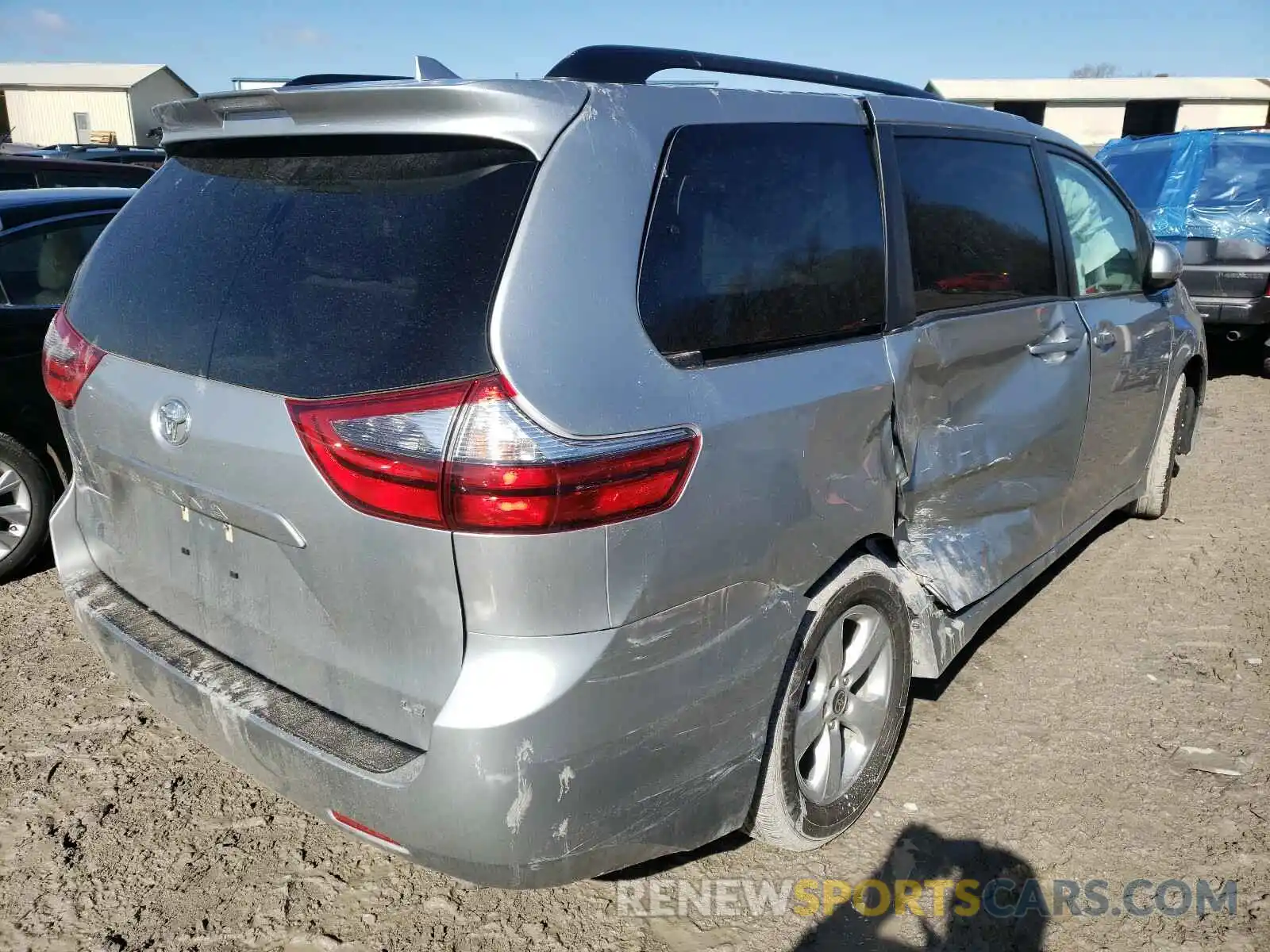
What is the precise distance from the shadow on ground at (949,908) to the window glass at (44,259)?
3901 millimetres

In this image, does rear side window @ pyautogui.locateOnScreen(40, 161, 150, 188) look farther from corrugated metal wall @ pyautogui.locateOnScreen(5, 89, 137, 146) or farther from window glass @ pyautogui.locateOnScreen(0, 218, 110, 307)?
corrugated metal wall @ pyautogui.locateOnScreen(5, 89, 137, 146)

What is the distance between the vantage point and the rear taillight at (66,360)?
7.67ft

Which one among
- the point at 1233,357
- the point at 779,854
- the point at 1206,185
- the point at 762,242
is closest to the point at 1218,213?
the point at 1206,185

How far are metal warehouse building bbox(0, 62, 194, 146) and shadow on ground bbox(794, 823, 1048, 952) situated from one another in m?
47.2

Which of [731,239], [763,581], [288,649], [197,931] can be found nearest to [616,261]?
[731,239]

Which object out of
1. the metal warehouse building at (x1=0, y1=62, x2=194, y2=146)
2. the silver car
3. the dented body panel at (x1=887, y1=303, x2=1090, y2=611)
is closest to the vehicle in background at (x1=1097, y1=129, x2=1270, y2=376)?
the dented body panel at (x1=887, y1=303, x2=1090, y2=611)

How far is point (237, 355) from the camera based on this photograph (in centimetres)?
197

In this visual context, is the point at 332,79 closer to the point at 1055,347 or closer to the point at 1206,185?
the point at 1055,347

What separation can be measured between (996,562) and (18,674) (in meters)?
3.37

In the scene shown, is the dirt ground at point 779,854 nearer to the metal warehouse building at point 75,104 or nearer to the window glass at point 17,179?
the window glass at point 17,179

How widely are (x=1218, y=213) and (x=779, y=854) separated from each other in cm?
808

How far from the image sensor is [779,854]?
265cm

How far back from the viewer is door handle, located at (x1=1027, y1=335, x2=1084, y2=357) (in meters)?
3.27

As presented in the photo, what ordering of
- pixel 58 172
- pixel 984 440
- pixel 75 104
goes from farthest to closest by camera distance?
pixel 75 104 < pixel 58 172 < pixel 984 440
